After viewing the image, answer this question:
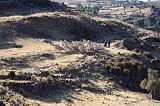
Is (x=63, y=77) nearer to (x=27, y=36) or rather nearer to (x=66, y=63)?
(x=66, y=63)

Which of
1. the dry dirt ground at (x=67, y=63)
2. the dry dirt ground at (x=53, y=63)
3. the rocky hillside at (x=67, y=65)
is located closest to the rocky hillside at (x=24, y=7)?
the rocky hillside at (x=67, y=65)

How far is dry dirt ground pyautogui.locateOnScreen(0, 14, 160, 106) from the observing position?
46594 mm

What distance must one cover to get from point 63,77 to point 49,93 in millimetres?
6189

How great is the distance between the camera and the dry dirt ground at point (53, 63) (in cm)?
4659

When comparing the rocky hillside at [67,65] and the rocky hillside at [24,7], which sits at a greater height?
the rocky hillside at [24,7]

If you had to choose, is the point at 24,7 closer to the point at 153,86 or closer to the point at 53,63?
the point at 53,63

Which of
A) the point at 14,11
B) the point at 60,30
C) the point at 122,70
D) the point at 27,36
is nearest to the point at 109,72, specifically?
the point at 122,70

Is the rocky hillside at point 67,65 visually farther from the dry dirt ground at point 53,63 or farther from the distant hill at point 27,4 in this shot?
the distant hill at point 27,4

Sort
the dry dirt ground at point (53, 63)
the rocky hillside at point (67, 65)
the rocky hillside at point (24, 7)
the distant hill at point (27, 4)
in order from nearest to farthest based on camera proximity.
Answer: the rocky hillside at point (67, 65) < the dry dirt ground at point (53, 63) < the rocky hillside at point (24, 7) < the distant hill at point (27, 4)

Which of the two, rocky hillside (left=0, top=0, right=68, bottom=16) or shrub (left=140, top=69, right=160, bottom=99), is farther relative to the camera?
rocky hillside (left=0, top=0, right=68, bottom=16)

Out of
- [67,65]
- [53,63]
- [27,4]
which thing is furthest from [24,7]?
[67,65]

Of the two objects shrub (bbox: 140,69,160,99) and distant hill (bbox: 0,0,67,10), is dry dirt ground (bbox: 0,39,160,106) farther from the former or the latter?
distant hill (bbox: 0,0,67,10)

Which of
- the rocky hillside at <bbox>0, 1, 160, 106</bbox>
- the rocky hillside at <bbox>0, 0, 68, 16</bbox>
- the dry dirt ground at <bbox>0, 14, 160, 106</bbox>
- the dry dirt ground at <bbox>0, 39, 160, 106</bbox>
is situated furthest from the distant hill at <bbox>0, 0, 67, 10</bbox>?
the dry dirt ground at <bbox>0, 39, 160, 106</bbox>

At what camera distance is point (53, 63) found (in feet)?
190
